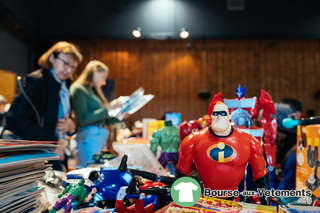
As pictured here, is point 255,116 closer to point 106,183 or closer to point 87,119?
point 106,183

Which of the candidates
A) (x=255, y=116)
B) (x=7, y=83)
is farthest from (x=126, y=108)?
(x=7, y=83)

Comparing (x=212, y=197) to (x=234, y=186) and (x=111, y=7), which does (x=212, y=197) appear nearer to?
(x=234, y=186)

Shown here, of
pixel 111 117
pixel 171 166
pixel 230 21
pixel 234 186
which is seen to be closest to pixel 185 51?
pixel 230 21

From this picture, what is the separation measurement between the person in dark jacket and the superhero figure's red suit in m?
0.89

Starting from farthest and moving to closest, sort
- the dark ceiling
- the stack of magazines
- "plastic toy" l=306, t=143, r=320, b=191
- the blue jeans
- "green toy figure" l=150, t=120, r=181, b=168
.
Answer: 1. the dark ceiling
2. the blue jeans
3. "green toy figure" l=150, t=120, r=181, b=168
4. "plastic toy" l=306, t=143, r=320, b=191
5. the stack of magazines

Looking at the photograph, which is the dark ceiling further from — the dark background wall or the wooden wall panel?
the wooden wall panel

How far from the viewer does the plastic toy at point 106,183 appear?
0.65 metres

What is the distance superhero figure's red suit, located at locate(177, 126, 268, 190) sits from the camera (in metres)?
0.67

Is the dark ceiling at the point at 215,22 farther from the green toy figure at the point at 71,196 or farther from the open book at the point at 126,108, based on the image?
the green toy figure at the point at 71,196

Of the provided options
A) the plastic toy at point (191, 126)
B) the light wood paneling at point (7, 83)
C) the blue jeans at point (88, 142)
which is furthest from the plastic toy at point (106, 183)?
the light wood paneling at point (7, 83)

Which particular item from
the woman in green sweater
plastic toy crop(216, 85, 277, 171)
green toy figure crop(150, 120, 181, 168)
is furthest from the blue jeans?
plastic toy crop(216, 85, 277, 171)

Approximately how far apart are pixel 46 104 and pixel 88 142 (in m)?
0.40

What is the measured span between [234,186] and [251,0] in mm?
Result: 5472

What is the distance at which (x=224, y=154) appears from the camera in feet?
2.19
